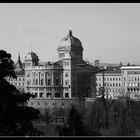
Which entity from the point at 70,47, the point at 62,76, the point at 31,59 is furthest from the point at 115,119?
the point at 70,47

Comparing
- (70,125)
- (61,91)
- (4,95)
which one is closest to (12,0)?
(4,95)

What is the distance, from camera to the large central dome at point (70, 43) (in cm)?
9288

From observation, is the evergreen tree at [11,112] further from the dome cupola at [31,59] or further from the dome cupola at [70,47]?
the dome cupola at [70,47]

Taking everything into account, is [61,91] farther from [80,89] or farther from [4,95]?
[4,95]

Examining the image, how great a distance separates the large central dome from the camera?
305 feet

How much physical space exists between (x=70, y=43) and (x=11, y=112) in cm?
8203

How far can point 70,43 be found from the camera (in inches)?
3661

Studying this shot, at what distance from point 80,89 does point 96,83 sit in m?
7.20

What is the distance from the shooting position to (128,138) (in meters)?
5.89

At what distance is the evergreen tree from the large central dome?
8013 centimetres

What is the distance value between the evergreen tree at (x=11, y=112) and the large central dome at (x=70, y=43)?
263ft

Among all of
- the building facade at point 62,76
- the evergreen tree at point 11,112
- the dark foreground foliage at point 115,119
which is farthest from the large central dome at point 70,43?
the evergreen tree at point 11,112

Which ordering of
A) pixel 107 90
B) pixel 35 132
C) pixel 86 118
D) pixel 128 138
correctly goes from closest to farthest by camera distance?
1. pixel 128 138
2. pixel 35 132
3. pixel 86 118
4. pixel 107 90

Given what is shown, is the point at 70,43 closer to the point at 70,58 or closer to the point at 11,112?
the point at 70,58
